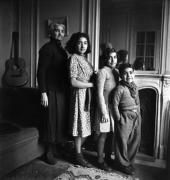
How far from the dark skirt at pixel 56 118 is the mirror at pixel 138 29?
1.38 feet

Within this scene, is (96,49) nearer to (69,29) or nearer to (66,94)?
(69,29)

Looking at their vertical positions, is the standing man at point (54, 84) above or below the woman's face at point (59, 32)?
below

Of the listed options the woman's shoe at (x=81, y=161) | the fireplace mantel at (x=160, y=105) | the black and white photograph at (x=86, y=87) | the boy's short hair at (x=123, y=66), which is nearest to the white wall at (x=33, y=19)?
the black and white photograph at (x=86, y=87)

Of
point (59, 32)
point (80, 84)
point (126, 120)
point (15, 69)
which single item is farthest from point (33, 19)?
point (126, 120)

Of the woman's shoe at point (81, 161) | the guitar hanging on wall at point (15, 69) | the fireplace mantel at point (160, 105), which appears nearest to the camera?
the fireplace mantel at point (160, 105)

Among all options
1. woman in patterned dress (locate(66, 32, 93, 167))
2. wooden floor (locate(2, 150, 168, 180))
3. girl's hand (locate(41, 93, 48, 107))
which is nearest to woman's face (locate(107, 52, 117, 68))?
woman in patterned dress (locate(66, 32, 93, 167))

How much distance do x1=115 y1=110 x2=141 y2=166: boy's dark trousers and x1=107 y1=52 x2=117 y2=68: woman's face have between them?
243mm

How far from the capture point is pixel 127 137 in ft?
4.38

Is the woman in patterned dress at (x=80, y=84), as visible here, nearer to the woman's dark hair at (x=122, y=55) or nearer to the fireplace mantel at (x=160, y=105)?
the woman's dark hair at (x=122, y=55)

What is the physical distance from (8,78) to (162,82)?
733 mm

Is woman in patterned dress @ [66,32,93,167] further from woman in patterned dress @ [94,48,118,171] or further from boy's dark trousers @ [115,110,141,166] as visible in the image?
boy's dark trousers @ [115,110,141,166]

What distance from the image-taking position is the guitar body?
1286mm

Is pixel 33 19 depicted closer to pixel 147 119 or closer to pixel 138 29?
pixel 138 29

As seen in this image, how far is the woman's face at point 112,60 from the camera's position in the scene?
52.1 inches
